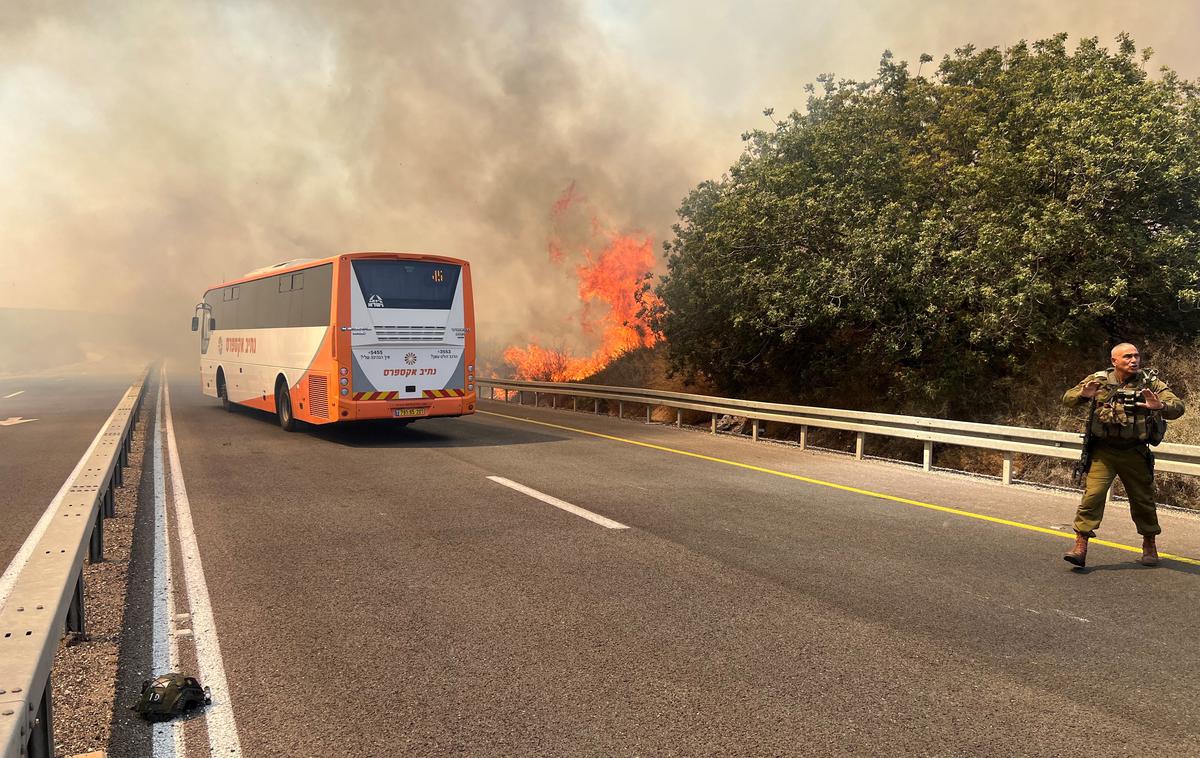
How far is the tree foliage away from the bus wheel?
9.32 m

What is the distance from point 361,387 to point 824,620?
10106mm

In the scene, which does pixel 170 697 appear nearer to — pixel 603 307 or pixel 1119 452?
pixel 1119 452

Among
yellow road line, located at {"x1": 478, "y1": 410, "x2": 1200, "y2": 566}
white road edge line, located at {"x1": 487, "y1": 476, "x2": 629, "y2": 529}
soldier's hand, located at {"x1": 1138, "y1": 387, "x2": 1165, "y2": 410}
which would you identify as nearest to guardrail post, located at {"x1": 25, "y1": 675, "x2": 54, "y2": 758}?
white road edge line, located at {"x1": 487, "y1": 476, "x2": 629, "y2": 529}

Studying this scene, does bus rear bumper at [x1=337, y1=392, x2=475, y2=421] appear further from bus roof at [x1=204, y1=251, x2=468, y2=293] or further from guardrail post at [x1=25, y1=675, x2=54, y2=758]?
guardrail post at [x1=25, y1=675, x2=54, y2=758]

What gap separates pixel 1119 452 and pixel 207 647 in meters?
6.48

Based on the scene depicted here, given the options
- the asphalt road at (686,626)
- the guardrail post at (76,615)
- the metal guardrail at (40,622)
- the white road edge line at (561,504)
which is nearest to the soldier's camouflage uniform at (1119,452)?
the asphalt road at (686,626)

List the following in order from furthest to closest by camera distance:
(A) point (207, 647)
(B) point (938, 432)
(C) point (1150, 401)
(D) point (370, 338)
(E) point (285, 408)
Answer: (E) point (285, 408) → (D) point (370, 338) → (B) point (938, 432) → (C) point (1150, 401) → (A) point (207, 647)

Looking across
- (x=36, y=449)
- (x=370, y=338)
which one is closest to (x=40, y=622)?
(x=370, y=338)

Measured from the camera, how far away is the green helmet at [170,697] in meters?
3.34

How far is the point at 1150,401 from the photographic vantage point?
5.55 meters

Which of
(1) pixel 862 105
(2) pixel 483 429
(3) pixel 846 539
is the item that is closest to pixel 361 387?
(2) pixel 483 429

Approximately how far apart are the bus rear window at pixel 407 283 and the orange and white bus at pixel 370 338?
0.7 inches

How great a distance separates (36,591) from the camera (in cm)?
334

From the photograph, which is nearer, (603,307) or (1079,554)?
(1079,554)
